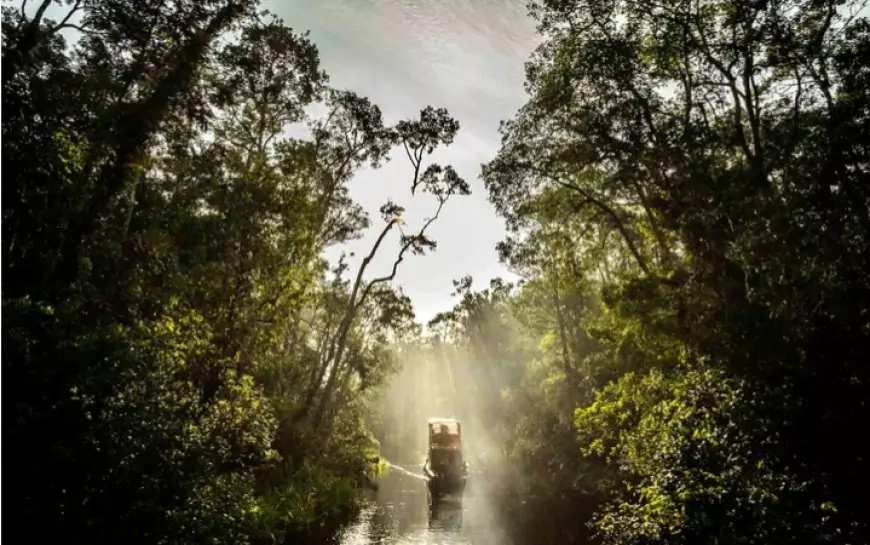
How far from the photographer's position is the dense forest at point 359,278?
22.2 ft

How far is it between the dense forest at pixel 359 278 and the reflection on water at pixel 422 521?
5.51 ft

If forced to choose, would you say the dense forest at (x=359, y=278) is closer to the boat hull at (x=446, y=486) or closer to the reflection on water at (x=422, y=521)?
the reflection on water at (x=422, y=521)

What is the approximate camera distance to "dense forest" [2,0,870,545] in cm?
678

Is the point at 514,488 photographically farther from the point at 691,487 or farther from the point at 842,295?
the point at 842,295

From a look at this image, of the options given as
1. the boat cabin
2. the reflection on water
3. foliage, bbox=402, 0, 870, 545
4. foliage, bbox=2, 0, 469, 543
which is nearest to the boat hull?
the reflection on water

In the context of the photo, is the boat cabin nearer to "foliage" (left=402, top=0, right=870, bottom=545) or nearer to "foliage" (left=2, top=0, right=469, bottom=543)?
"foliage" (left=2, top=0, right=469, bottom=543)

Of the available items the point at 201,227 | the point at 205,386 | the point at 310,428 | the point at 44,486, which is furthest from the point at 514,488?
the point at 44,486

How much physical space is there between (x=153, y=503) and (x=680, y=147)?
43.2 ft

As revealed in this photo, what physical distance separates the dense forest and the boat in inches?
344

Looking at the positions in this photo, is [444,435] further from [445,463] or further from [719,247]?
[719,247]

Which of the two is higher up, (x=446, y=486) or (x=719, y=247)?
(x=719, y=247)

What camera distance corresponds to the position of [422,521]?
20.1m

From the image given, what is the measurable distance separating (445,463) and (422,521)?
953cm

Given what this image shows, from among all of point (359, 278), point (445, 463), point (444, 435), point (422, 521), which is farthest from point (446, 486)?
point (359, 278)
